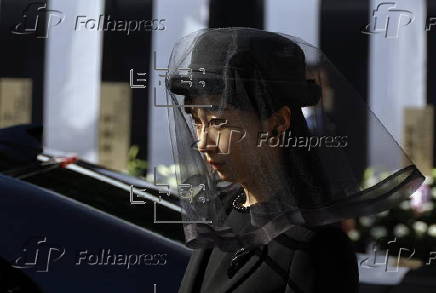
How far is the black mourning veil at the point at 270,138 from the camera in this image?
1.18m

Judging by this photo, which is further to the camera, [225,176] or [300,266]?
[225,176]

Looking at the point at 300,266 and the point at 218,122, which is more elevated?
the point at 218,122

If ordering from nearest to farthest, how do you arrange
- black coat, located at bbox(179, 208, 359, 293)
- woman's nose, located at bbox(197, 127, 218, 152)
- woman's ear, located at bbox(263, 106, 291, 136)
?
1. black coat, located at bbox(179, 208, 359, 293)
2. woman's ear, located at bbox(263, 106, 291, 136)
3. woman's nose, located at bbox(197, 127, 218, 152)

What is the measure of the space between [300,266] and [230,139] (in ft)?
0.92

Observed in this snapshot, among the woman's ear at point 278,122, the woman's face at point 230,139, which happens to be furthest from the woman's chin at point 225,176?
the woman's ear at point 278,122

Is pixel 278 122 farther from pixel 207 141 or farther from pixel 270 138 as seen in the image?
pixel 207 141

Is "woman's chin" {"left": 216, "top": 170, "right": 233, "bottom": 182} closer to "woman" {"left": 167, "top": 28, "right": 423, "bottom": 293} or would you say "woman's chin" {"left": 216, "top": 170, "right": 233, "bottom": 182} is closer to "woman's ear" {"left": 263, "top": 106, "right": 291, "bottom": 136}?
"woman" {"left": 167, "top": 28, "right": 423, "bottom": 293}

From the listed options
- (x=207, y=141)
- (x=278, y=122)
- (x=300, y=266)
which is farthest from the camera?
(x=207, y=141)

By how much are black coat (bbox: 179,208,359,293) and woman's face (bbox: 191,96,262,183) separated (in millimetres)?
147

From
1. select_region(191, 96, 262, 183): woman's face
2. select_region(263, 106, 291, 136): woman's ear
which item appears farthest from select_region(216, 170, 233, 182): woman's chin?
select_region(263, 106, 291, 136): woman's ear

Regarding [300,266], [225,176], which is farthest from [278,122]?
[300,266]

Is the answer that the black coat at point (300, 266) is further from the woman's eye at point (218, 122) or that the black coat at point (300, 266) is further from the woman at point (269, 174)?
the woman's eye at point (218, 122)

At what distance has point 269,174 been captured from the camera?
1199 mm

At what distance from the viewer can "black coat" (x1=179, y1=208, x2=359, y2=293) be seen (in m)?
1.04
